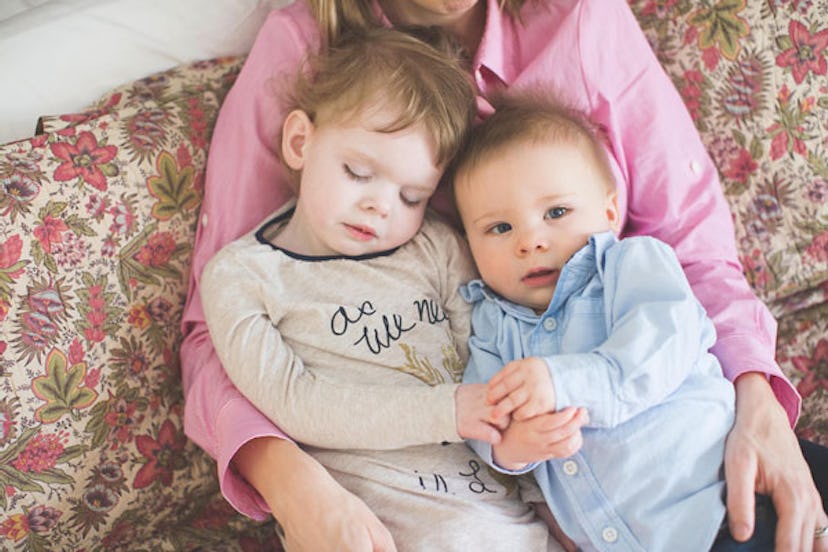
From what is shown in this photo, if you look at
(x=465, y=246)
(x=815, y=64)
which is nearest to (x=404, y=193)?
(x=465, y=246)

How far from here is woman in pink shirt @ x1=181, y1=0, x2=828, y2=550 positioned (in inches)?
53.6

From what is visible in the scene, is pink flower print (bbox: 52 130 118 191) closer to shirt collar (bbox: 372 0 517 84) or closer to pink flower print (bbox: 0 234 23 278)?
pink flower print (bbox: 0 234 23 278)

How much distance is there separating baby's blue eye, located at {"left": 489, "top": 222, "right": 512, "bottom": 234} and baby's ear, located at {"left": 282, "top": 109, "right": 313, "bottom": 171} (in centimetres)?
34

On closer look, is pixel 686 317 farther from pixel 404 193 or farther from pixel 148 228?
pixel 148 228

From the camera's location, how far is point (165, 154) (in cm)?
151

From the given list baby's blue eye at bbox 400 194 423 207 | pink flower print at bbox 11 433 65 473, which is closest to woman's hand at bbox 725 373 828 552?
baby's blue eye at bbox 400 194 423 207

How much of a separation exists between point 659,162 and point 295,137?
65cm

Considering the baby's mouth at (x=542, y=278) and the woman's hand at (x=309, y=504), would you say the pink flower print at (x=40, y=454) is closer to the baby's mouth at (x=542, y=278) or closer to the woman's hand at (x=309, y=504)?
the woman's hand at (x=309, y=504)

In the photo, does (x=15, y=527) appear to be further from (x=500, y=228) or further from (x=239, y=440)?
(x=500, y=228)

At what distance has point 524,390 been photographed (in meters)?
1.09

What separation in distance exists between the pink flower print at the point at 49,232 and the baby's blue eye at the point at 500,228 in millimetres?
716

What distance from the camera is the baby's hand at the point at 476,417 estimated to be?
113 centimetres

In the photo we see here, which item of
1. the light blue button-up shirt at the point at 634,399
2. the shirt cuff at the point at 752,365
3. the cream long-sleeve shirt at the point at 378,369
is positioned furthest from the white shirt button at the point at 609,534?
the shirt cuff at the point at 752,365

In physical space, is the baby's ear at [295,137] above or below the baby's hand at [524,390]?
above
